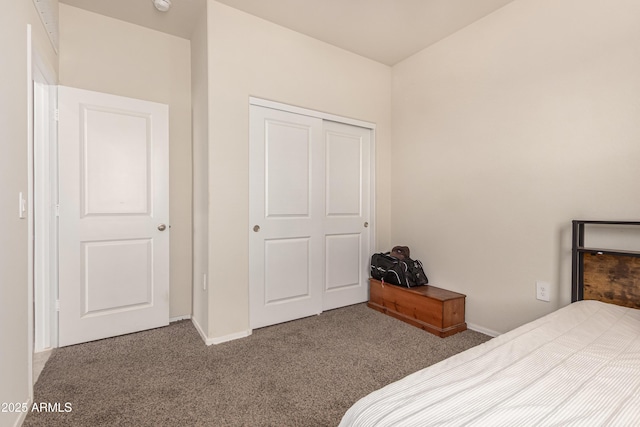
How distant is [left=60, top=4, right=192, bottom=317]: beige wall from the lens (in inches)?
96.7

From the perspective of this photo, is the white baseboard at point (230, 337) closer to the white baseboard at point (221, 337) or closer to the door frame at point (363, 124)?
the white baseboard at point (221, 337)

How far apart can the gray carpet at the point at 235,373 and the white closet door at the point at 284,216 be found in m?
0.24

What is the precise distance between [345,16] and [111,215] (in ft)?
8.52

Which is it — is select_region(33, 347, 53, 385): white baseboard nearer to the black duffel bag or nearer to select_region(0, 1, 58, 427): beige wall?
select_region(0, 1, 58, 427): beige wall

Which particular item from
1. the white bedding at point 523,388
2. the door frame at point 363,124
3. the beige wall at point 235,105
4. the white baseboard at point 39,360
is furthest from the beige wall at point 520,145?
the white baseboard at point 39,360

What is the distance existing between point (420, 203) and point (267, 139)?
166 centimetres

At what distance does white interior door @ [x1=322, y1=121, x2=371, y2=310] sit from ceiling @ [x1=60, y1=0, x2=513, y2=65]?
0.86 meters

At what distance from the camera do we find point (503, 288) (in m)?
2.40

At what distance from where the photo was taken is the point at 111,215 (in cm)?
250

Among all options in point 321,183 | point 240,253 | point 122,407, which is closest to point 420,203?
point 321,183

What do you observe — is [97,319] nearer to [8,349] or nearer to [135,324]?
[135,324]

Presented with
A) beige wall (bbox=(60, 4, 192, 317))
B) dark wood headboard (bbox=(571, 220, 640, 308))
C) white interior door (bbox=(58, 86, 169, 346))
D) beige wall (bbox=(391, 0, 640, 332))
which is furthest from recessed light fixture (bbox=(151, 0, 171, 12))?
dark wood headboard (bbox=(571, 220, 640, 308))

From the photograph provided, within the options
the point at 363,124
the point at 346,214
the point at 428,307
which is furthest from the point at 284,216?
the point at 428,307

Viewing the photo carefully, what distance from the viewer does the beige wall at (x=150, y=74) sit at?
2455 millimetres
